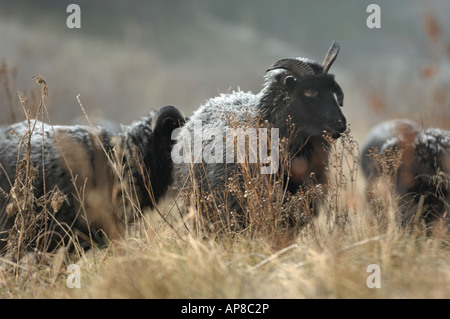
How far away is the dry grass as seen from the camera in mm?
3365

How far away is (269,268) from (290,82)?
2303 millimetres

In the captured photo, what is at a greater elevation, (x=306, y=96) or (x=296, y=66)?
(x=296, y=66)

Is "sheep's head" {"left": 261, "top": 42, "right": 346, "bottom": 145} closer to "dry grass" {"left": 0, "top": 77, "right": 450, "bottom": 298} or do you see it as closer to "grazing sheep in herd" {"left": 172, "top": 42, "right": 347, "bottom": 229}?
"grazing sheep in herd" {"left": 172, "top": 42, "right": 347, "bottom": 229}

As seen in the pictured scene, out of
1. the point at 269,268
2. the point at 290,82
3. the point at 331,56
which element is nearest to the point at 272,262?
the point at 269,268

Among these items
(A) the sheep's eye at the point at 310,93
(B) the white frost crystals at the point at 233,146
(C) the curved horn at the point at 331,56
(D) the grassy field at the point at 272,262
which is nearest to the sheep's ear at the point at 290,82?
(A) the sheep's eye at the point at 310,93

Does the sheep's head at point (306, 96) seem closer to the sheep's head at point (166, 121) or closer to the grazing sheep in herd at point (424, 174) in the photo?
the grazing sheep in herd at point (424, 174)

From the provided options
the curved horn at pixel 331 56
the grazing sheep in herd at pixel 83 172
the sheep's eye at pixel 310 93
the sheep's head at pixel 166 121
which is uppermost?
the curved horn at pixel 331 56

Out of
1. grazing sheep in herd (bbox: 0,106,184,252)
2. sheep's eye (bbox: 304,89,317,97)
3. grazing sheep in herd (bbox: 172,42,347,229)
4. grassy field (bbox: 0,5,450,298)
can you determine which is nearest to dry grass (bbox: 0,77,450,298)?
grassy field (bbox: 0,5,450,298)

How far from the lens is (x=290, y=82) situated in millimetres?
5414

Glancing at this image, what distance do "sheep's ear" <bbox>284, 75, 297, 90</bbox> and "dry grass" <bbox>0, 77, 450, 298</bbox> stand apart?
3.57 feet

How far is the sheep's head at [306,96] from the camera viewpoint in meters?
5.29

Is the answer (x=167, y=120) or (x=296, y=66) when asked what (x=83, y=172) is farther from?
(x=296, y=66)
